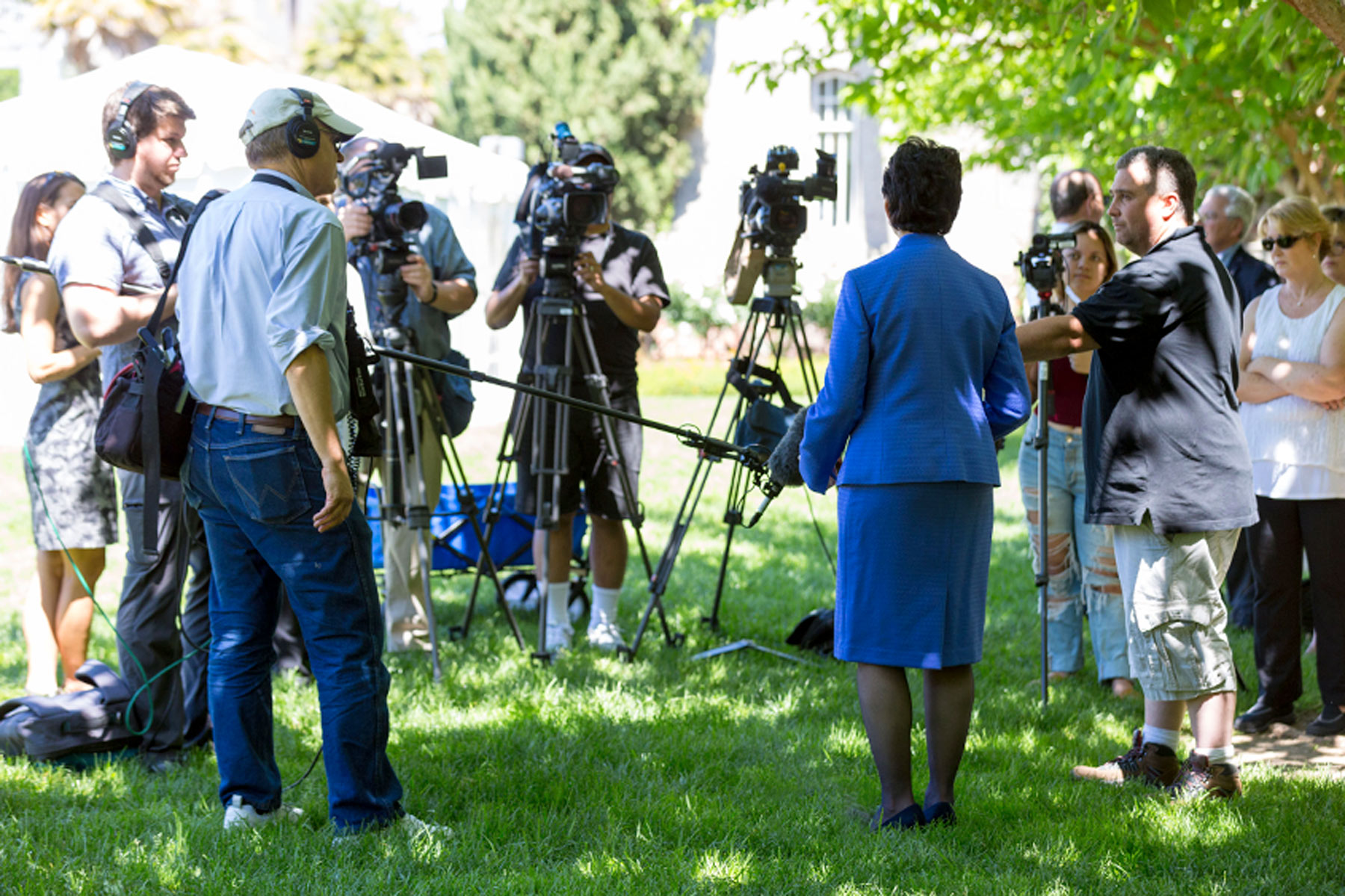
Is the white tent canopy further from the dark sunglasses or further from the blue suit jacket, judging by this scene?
the blue suit jacket

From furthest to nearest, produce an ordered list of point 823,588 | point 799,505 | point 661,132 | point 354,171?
point 661,132
point 799,505
point 823,588
point 354,171

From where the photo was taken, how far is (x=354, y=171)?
5219 millimetres

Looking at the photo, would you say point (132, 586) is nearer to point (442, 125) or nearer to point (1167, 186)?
point (1167, 186)

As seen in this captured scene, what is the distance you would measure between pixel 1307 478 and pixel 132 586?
13.8 feet

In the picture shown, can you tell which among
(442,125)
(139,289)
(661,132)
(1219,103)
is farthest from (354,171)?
(442,125)

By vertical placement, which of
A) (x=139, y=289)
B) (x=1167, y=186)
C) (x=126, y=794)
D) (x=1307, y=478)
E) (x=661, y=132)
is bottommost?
(x=126, y=794)

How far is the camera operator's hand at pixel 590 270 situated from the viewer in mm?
5250

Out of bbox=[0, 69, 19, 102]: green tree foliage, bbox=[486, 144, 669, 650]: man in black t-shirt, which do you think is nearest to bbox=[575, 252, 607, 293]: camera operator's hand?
bbox=[486, 144, 669, 650]: man in black t-shirt

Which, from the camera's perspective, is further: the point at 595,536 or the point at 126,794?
the point at 595,536

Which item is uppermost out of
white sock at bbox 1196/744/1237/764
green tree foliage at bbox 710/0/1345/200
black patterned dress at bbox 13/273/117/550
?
green tree foliage at bbox 710/0/1345/200

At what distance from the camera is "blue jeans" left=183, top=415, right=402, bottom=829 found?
3.25 metres

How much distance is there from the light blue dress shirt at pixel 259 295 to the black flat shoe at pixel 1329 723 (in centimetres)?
376

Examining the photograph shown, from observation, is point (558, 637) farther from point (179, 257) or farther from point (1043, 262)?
point (179, 257)

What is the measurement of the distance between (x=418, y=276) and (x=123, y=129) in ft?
4.57
